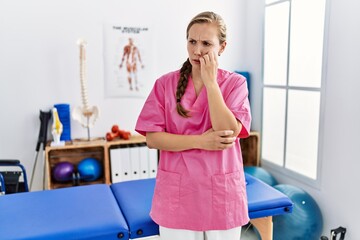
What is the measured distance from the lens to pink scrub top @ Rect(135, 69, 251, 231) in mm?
1245

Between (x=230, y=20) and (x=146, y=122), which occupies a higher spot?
(x=230, y=20)

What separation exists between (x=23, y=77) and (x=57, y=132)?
0.54m

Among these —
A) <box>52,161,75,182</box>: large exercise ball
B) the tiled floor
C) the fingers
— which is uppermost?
the fingers

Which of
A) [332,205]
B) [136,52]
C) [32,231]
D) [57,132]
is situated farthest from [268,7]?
[32,231]

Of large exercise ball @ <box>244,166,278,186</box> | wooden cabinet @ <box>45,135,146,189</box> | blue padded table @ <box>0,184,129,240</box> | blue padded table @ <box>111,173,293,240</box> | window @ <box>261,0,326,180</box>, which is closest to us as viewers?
blue padded table @ <box>0,184,129,240</box>

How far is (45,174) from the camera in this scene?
2.72 meters

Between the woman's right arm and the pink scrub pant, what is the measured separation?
1.04 feet

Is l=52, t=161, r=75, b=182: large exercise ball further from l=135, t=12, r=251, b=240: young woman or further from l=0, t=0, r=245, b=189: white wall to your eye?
l=135, t=12, r=251, b=240: young woman

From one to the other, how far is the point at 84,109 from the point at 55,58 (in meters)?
0.49

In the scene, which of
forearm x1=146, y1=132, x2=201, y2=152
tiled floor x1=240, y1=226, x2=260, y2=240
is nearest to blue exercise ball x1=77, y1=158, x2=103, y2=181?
tiled floor x1=240, y1=226, x2=260, y2=240

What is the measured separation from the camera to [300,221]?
2336 mm

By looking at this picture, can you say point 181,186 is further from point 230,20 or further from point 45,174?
point 230,20

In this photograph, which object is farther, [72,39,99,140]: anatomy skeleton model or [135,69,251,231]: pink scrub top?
[72,39,99,140]: anatomy skeleton model

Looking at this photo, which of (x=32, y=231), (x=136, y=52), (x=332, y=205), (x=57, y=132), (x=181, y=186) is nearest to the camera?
(x=181, y=186)
